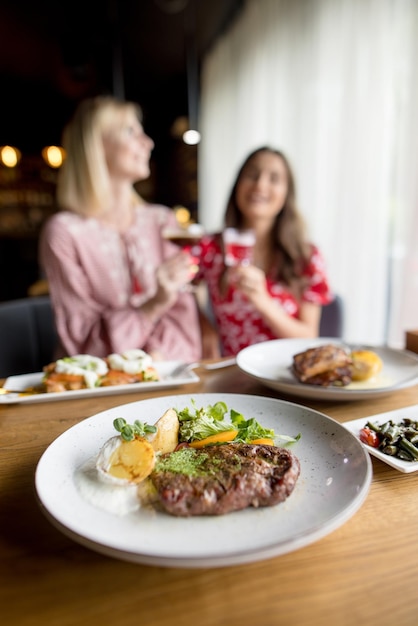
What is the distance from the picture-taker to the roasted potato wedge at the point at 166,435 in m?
0.75

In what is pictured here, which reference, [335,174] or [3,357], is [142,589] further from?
[335,174]

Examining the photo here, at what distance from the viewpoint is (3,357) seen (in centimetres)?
200

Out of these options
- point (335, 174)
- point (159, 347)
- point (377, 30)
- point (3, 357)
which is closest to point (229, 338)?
point (159, 347)

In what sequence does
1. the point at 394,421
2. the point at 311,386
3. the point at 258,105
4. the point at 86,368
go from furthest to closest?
the point at 258,105 < the point at 86,368 < the point at 311,386 < the point at 394,421

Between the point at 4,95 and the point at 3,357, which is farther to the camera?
the point at 4,95

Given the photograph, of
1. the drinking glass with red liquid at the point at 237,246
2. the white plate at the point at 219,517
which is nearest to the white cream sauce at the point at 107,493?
the white plate at the point at 219,517

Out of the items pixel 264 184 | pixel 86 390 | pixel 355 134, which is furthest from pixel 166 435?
pixel 355 134

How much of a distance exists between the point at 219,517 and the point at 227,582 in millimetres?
73

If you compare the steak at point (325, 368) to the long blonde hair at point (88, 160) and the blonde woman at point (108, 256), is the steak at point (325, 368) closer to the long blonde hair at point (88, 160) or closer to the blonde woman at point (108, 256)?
the blonde woman at point (108, 256)

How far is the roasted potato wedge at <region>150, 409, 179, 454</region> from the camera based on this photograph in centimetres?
75

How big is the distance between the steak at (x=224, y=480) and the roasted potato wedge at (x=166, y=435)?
61 millimetres

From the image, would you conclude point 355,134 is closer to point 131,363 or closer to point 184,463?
point 131,363

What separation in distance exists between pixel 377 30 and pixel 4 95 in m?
6.87

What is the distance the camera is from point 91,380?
114 cm
